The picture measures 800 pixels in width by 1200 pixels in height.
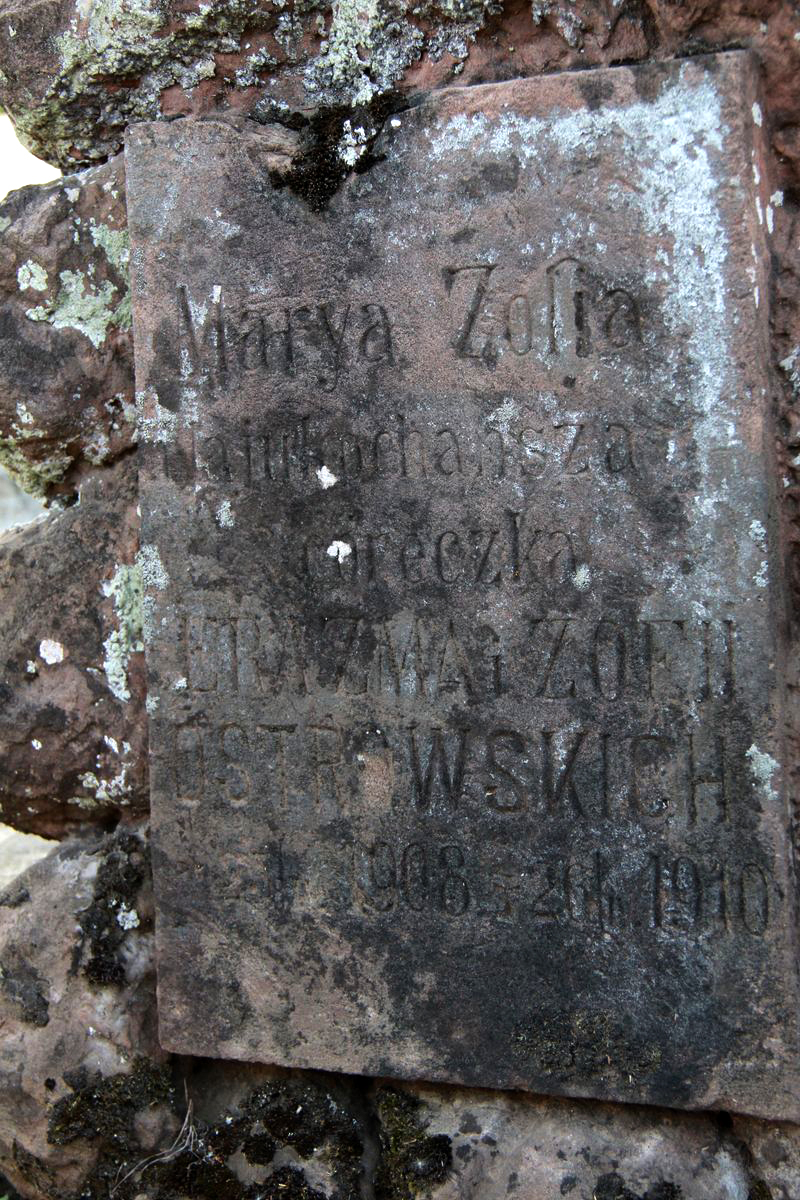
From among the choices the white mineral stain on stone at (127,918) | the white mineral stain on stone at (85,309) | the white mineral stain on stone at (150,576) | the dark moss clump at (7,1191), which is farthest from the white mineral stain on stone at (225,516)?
the dark moss clump at (7,1191)

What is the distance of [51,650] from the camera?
2.21m

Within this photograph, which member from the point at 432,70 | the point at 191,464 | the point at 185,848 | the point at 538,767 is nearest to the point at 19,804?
the point at 185,848

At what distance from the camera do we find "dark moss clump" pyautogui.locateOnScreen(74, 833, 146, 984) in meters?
2.19

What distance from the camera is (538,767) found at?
72.4 inches

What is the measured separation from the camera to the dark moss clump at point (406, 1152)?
6.48 feet

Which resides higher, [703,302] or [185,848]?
[703,302]

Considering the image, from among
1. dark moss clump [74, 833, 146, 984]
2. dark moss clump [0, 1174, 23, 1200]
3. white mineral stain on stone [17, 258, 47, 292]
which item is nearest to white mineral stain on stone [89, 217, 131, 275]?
white mineral stain on stone [17, 258, 47, 292]

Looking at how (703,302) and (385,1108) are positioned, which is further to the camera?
(385,1108)

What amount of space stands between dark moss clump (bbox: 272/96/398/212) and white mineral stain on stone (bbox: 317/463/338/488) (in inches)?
17.1

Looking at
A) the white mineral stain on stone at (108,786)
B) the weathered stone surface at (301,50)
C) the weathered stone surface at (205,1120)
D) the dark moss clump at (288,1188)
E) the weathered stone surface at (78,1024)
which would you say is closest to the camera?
the weathered stone surface at (301,50)

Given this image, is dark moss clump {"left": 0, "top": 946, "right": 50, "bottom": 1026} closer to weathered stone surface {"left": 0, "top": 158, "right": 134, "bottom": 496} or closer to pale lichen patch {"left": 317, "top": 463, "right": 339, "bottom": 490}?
weathered stone surface {"left": 0, "top": 158, "right": 134, "bottom": 496}

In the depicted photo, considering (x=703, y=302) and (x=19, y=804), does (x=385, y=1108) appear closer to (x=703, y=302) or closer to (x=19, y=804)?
(x=19, y=804)

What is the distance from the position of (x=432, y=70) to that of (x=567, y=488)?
74 centimetres

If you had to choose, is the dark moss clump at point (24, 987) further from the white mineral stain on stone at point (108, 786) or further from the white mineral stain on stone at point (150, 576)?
the white mineral stain on stone at point (150, 576)
